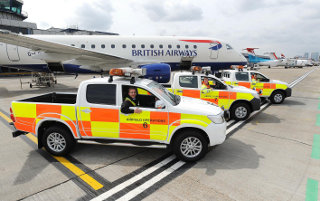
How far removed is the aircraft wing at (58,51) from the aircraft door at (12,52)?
319 centimetres

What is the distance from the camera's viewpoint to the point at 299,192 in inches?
139

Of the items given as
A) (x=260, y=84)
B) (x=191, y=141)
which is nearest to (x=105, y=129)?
(x=191, y=141)

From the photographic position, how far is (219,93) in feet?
24.8

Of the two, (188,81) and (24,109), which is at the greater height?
(188,81)

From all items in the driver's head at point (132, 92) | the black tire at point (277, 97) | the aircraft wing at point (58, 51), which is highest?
the aircraft wing at point (58, 51)

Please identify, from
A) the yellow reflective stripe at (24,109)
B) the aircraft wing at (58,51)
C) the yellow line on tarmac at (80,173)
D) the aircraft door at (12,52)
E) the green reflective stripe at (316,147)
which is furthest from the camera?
the aircraft door at (12,52)

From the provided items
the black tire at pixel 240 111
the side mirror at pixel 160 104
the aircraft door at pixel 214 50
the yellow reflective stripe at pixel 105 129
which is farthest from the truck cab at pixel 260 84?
the yellow reflective stripe at pixel 105 129

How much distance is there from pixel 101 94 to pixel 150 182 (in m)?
2.30

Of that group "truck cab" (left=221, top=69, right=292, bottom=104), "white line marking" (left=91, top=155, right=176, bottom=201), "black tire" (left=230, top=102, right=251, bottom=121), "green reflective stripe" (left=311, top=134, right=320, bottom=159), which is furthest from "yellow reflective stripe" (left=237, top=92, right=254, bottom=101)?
"white line marking" (left=91, top=155, right=176, bottom=201)

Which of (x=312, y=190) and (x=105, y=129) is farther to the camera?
(x=105, y=129)

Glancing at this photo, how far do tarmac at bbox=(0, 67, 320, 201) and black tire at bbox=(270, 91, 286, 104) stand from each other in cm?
471

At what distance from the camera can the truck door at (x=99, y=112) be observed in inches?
175

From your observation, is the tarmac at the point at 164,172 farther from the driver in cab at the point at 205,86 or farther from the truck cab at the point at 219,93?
the driver in cab at the point at 205,86

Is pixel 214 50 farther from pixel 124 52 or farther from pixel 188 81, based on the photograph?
pixel 188 81
